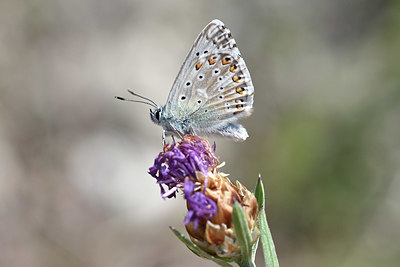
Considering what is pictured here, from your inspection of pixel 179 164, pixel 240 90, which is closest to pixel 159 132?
pixel 240 90

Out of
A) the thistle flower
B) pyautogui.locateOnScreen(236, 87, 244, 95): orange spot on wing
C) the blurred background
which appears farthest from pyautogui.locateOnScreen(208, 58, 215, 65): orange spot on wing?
the blurred background

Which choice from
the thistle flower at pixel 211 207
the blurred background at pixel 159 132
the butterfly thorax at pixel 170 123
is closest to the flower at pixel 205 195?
the thistle flower at pixel 211 207

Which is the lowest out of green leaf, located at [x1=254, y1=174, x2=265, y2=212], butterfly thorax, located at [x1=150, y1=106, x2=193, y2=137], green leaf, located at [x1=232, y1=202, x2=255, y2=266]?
green leaf, located at [x1=232, y1=202, x2=255, y2=266]

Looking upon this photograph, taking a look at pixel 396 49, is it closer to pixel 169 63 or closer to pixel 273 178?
pixel 273 178

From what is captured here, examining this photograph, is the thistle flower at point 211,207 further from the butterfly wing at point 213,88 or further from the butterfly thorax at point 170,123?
the butterfly wing at point 213,88

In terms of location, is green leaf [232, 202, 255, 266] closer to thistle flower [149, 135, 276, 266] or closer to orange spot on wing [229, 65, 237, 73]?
thistle flower [149, 135, 276, 266]

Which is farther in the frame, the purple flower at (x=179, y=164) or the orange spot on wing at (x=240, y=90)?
the orange spot on wing at (x=240, y=90)

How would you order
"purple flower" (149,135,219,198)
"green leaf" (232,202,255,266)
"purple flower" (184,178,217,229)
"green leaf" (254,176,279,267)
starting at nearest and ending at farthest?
1. "green leaf" (232,202,255,266)
2. "green leaf" (254,176,279,267)
3. "purple flower" (184,178,217,229)
4. "purple flower" (149,135,219,198)

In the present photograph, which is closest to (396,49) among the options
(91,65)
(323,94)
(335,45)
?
(323,94)
